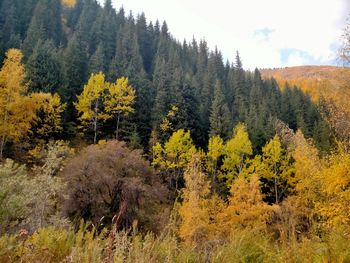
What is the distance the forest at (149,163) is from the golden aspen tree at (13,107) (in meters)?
0.13

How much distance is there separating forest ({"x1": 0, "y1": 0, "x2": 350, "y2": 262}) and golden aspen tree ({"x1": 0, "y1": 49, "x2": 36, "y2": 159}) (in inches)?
4.9

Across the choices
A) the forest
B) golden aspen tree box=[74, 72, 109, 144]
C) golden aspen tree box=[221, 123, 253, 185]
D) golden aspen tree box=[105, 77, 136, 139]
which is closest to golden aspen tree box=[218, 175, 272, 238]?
the forest

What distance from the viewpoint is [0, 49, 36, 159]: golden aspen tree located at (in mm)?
29125

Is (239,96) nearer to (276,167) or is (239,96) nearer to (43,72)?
(276,167)

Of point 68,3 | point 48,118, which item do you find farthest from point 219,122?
point 68,3

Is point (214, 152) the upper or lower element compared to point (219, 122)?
lower

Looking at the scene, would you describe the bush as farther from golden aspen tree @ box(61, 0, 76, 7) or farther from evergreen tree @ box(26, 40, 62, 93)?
golden aspen tree @ box(61, 0, 76, 7)

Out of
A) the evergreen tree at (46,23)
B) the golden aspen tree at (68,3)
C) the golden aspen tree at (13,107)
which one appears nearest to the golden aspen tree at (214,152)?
the golden aspen tree at (13,107)

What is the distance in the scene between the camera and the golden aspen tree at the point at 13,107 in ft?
95.6

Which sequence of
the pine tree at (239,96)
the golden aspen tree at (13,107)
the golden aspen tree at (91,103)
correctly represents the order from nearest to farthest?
the golden aspen tree at (13,107) < the golden aspen tree at (91,103) < the pine tree at (239,96)

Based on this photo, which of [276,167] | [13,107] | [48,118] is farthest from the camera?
[276,167]

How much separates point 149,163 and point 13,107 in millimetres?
14021

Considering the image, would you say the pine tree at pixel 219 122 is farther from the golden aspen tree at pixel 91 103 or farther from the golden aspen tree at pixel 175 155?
the golden aspen tree at pixel 91 103

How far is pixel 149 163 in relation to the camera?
26812 millimetres
